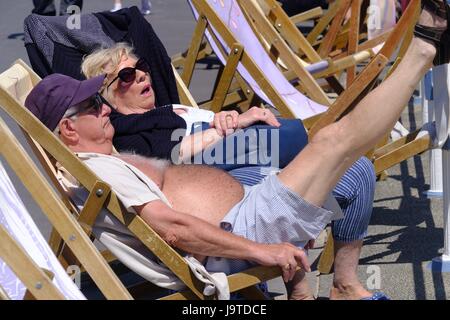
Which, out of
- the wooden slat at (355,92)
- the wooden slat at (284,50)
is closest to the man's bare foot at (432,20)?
the wooden slat at (355,92)

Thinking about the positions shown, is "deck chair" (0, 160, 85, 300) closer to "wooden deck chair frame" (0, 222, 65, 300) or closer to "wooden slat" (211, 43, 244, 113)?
"wooden deck chair frame" (0, 222, 65, 300)

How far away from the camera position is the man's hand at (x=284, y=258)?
11.5 feet

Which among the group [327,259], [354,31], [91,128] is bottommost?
[327,259]

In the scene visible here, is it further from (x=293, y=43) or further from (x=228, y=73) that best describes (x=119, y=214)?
(x=293, y=43)

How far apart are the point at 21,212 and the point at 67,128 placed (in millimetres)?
479

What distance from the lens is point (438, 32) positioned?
11.1ft

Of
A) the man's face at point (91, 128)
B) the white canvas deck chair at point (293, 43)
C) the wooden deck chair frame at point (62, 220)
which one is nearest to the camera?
the wooden deck chair frame at point (62, 220)

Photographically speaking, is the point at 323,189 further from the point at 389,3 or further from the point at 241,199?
the point at 389,3

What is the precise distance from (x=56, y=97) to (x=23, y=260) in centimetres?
103

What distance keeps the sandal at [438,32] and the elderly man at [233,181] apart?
22 mm

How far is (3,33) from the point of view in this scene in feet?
33.7

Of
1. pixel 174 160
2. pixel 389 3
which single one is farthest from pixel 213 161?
pixel 389 3

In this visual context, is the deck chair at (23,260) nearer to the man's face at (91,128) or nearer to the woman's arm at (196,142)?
the man's face at (91,128)

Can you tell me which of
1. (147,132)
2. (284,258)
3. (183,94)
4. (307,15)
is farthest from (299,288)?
(307,15)
